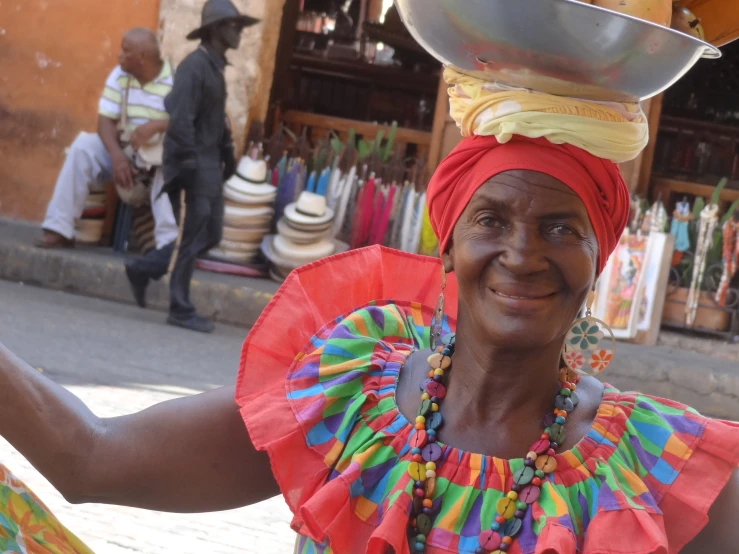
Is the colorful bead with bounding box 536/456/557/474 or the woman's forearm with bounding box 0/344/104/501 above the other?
the colorful bead with bounding box 536/456/557/474

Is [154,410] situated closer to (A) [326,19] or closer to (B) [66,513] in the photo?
(B) [66,513]

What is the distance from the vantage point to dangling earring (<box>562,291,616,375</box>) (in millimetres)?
2012

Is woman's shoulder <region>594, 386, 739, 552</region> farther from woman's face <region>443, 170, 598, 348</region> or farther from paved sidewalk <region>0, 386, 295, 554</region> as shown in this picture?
paved sidewalk <region>0, 386, 295, 554</region>

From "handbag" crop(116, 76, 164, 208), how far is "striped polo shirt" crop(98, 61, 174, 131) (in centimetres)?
3

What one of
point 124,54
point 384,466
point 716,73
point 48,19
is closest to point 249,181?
point 124,54

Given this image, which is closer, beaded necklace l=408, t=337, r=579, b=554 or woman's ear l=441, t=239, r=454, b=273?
beaded necklace l=408, t=337, r=579, b=554

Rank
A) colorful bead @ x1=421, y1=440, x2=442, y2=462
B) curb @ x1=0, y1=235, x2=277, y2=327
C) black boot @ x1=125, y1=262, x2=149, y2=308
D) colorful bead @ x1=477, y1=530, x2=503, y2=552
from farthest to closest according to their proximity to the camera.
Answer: curb @ x1=0, y1=235, x2=277, y2=327, black boot @ x1=125, y1=262, x2=149, y2=308, colorful bead @ x1=421, y1=440, x2=442, y2=462, colorful bead @ x1=477, y1=530, x2=503, y2=552

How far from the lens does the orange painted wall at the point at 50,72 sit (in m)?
8.53

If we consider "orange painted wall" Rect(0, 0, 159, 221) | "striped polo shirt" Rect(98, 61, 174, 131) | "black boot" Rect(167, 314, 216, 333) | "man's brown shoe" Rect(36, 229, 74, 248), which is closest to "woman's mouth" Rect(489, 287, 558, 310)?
"black boot" Rect(167, 314, 216, 333)

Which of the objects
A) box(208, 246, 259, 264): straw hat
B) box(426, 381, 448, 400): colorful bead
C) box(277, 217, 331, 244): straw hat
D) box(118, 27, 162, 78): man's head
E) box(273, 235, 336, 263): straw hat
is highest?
box(118, 27, 162, 78): man's head

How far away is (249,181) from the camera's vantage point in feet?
27.4

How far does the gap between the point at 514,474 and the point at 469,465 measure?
77mm

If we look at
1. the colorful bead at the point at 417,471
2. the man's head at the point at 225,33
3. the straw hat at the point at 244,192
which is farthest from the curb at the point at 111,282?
the colorful bead at the point at 417,471

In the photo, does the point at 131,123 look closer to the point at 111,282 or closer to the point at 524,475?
the point at 111,282
